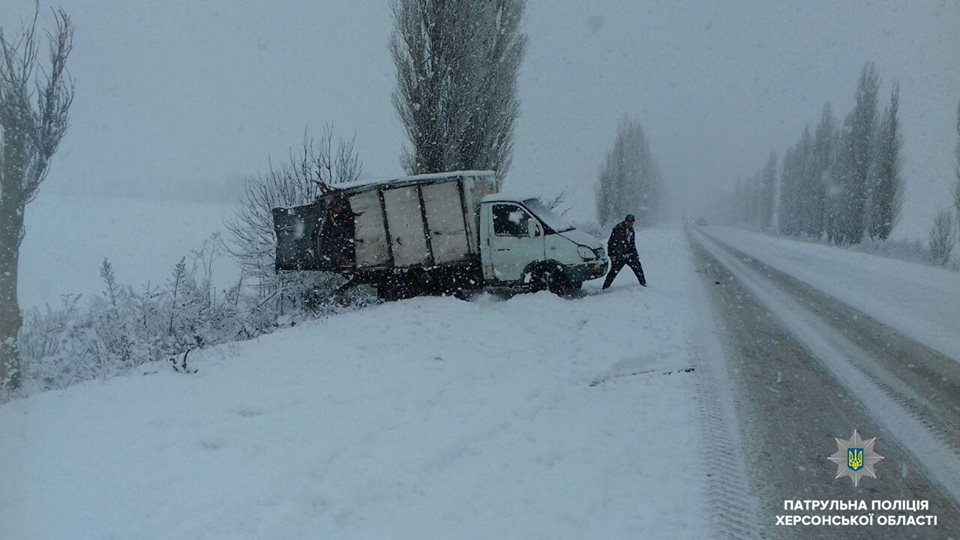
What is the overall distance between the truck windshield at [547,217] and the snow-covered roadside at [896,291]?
19.0 feet

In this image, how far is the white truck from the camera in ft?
32.6

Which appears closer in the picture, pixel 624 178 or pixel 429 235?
pixel 429 235

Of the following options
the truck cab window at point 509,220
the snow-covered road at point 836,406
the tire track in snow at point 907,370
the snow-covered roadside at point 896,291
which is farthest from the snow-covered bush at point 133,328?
the snow-covered roadside at point 896,291

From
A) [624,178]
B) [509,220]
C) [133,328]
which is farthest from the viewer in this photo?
[624,178]

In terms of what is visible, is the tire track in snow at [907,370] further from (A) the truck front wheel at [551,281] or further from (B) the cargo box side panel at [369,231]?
(B) the cargo box side panel at [369,231]

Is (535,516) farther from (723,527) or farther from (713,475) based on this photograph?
(713,475)

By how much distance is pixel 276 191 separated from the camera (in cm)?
1195

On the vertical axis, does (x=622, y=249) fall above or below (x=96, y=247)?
below


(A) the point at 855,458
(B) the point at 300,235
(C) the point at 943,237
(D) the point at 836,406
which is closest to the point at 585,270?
(D) the point at 836,406

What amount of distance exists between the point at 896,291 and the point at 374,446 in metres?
13.7

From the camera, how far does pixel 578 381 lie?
530 centimetres

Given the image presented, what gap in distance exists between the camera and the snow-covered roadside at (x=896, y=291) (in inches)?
311

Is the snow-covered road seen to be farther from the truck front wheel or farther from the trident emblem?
the truck front wheel

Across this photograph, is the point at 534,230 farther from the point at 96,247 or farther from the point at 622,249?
the point at 96,247
